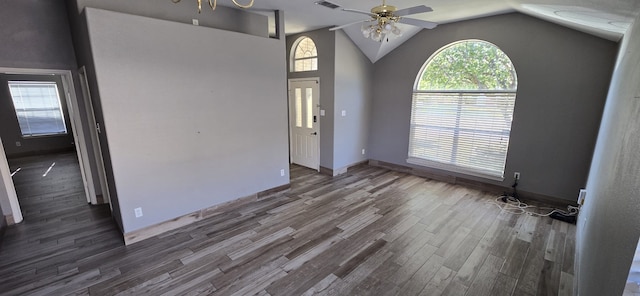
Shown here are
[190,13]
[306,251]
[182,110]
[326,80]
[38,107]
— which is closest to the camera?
[306,251]

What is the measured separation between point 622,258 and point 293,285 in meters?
2.09

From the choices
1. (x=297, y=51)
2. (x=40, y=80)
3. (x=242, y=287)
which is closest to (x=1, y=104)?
(x=40, y=80)

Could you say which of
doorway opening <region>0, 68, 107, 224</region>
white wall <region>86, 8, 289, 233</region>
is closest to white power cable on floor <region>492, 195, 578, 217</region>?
white wall <region>86, 8, 289, 233</region>

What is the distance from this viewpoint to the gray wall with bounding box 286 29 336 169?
4844 mm

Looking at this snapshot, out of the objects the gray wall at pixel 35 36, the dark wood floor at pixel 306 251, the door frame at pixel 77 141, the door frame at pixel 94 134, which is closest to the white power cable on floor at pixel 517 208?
the dark wood floor at pixel 306 251

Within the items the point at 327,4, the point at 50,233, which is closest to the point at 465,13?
the point at 327,4

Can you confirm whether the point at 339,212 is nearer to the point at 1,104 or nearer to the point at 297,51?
the point at 297,51

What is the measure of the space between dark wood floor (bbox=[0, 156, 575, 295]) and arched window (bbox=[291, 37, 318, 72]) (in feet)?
9.17

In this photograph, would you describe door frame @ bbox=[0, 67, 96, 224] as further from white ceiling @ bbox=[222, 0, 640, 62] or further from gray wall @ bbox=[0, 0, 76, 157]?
white ceiling @ bbox=[222, 0, 640, 62]

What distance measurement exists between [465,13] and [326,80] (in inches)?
95.0

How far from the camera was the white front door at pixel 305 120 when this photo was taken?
17.6ft

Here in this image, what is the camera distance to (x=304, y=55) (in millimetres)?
5477

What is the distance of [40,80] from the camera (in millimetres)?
6883

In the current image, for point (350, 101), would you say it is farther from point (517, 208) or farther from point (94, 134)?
point (94, 134)
